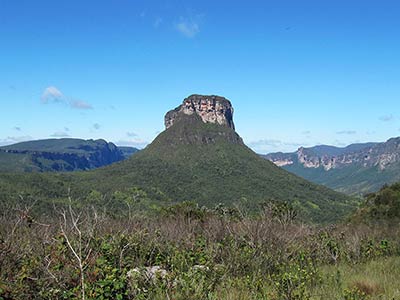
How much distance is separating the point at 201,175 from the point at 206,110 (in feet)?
132

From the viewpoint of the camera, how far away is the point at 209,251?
7.94 m

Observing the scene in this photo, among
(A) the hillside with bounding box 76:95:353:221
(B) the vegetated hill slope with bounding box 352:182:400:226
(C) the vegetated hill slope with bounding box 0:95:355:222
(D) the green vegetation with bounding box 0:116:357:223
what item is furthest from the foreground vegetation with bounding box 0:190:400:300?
(A) the hillside with bounding box 76:95:353:221

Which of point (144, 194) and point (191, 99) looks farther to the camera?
point (191, 99)

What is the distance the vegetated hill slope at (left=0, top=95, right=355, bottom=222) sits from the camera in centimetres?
10931

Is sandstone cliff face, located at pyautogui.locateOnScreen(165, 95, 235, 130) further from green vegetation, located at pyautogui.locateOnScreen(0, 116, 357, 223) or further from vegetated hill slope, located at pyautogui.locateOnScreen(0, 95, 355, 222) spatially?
green vegetation, located at pyautogui.locateOnScreen(0, 116, 357, 223)

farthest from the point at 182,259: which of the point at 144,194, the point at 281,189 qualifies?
the point at 281,189

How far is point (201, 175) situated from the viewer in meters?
131

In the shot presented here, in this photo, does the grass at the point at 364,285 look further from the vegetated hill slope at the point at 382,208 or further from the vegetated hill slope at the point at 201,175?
the vegetated hill slope at the point at 201,175

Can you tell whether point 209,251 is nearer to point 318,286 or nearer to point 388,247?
point 318,286

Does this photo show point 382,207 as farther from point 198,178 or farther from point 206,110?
point 206,110

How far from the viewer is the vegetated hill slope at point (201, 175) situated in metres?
109

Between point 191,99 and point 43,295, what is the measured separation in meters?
→ 159

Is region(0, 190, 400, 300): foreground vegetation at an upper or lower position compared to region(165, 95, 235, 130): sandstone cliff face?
lower

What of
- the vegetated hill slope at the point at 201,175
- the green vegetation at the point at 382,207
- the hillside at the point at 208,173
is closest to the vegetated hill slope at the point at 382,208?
the green vegetation at the point at 382,207
